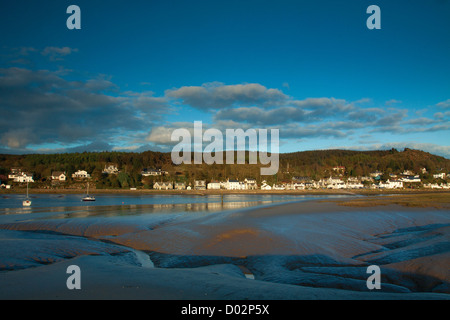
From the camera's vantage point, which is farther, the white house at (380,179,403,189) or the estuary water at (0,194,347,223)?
the white house at (380,179,403,189)

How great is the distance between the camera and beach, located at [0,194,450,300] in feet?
19.2

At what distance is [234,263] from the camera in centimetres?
1002

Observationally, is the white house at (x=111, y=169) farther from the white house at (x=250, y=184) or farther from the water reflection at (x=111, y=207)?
the water reflection at (x=111, y=207)

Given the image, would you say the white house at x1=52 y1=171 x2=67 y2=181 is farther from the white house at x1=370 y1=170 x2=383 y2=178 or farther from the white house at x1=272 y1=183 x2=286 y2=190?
the white house at x1=370 y1=170 x2=383 y2=178

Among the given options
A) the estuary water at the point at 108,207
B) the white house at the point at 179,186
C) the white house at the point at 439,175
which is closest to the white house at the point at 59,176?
the white house at the point at 179,186

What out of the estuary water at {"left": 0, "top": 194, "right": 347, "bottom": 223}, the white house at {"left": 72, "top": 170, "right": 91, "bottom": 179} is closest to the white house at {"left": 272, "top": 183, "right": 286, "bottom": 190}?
the estuary water at {"left": 0, "top": 194, "right": 347, "bottom": 223}

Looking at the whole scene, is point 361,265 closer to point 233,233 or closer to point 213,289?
point 213,289

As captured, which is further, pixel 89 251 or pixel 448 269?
pixel 89 251

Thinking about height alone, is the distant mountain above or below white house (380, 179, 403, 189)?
above

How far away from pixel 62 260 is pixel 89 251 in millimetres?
1684

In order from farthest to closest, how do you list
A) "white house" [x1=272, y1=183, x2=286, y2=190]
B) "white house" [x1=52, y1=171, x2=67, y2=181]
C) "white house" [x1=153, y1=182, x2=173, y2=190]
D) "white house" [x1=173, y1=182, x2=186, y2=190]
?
"white house" [x1=52, y1=171, x2=67, y2=181]
"white house" [x1=272, y1=183, x2=286, y2=190]
"white house" [x1=173, y1=182, x2=186, y2=190]
"white house" [x1=153, y1=182, x2=173, y2=190]

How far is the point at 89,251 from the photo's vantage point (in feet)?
36.3
